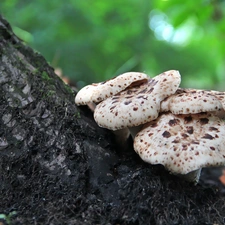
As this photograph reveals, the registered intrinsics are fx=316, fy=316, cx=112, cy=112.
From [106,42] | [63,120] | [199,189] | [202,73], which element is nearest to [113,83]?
[63,120]

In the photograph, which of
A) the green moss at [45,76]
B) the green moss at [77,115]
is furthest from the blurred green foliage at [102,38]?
the green moss at [77,115]

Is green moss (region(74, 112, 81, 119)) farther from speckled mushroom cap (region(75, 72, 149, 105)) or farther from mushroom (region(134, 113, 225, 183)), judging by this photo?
mushroom (region(134, 113, 225, 183))

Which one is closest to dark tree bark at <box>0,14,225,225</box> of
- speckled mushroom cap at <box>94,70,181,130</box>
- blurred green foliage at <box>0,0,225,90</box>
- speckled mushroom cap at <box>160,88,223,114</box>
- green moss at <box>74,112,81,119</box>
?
green moss at <box>74,112,81,119</box>

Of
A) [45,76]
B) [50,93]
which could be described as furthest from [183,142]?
[45,76]

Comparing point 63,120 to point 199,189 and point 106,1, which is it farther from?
point 106,1

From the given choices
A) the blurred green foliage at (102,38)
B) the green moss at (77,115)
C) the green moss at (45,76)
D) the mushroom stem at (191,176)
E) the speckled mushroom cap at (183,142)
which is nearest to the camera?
the speckled mushroom cap at (183,142)

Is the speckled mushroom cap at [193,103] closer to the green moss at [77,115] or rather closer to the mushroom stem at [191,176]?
the mushroom stem at [191,176]
